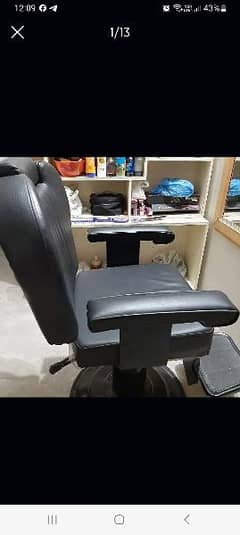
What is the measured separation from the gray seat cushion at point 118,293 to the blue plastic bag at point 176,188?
0.67 metres

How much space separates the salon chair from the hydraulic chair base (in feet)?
1.06

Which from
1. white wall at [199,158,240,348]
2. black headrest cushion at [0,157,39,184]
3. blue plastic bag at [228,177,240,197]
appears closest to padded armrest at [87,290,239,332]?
black headrest cushion at [0,157,39,184]

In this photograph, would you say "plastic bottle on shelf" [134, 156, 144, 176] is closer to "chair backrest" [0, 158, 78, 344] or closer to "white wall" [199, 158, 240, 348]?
"white wall" [199, 158, 240, 348]

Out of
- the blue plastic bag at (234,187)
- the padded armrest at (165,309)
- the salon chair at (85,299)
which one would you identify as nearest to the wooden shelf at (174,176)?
the blue plastic bag at (234,187)

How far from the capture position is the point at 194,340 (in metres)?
0.84

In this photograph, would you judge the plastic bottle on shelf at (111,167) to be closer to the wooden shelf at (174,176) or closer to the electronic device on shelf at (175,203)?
the wooden shelf at (174,176)

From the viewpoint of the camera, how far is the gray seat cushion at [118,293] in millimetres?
819

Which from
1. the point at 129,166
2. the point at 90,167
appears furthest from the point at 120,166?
the point at 90,167

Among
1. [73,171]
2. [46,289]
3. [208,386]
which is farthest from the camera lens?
[73,171]

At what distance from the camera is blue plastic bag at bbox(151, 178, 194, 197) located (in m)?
1.67
